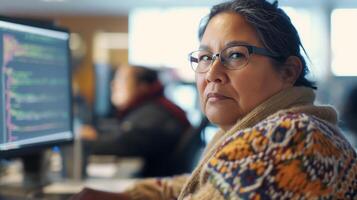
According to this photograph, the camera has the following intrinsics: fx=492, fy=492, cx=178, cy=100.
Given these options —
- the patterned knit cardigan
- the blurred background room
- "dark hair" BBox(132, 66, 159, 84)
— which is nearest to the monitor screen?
the patterned knit cardigan

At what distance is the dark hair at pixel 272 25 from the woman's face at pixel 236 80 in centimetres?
2

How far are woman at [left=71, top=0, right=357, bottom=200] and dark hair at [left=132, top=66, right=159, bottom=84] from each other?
1689 millimetres

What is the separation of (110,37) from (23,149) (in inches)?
302

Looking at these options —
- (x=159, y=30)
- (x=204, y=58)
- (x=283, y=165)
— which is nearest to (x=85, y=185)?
(x=204, y=58)

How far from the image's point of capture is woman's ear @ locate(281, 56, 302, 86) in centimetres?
107

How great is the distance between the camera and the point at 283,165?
30.6 inches

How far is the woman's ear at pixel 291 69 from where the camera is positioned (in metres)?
1.07

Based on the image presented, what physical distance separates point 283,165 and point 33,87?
88 centimetres

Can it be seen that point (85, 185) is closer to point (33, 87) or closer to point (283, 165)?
point (33, 87)

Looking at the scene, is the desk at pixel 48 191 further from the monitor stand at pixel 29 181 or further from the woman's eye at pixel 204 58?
the woman's eye at pixel 204 58

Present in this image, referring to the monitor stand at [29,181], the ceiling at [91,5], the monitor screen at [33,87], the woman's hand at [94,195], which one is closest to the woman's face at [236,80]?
the woman's hand at [94,195]

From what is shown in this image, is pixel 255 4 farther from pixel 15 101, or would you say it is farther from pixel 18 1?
pixel 18 1

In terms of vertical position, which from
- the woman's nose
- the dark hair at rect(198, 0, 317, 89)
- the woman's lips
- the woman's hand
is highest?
the dark hair at rect(198, 0, 317, 89)

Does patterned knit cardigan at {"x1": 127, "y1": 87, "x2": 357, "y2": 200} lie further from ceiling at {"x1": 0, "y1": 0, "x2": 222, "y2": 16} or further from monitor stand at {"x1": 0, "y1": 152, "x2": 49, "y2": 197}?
ceiling at {"x1": 0, "y1": 0, "x2": 222, "y2": 16}
